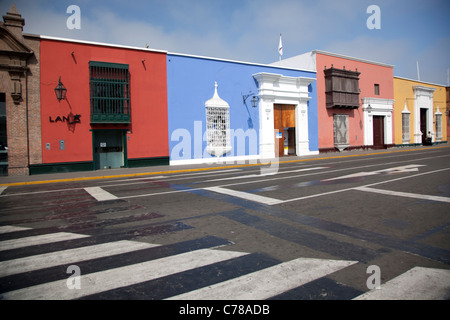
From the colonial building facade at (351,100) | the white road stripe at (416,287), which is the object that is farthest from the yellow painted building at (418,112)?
the white road stripe at (416,287)

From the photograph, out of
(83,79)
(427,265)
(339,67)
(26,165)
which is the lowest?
(427,265)

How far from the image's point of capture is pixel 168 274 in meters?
3.37

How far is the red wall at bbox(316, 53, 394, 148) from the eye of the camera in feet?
89.2

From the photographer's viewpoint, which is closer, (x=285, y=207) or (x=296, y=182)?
(x=285, y=207)

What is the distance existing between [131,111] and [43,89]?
15.4 ft

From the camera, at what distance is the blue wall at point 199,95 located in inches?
776

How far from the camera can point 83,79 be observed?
55.2 ft

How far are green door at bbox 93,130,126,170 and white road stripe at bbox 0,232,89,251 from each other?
13.5 meters

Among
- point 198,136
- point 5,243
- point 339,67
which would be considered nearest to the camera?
point 5,243

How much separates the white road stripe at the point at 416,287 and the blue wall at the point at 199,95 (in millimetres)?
17304

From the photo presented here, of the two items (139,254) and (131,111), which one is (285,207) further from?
(131,111)

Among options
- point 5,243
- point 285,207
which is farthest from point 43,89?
point 285,207

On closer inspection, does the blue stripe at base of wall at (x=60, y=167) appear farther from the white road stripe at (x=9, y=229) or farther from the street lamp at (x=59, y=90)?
the white road stripe at (x=9, y=229)

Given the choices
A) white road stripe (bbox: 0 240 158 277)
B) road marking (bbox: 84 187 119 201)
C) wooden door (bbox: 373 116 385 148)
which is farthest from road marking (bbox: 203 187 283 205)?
wooden door (bbox: 373 116 385 148)
